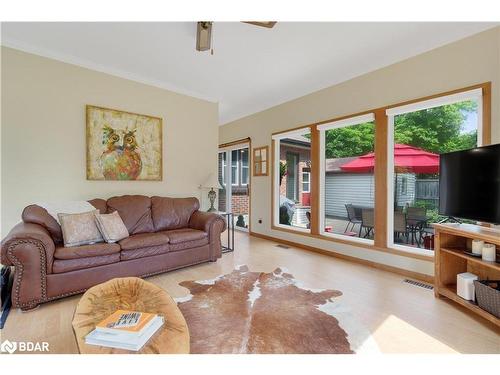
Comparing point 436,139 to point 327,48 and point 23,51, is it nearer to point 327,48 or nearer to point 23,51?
point 327,48

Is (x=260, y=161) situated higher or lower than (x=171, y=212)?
higher

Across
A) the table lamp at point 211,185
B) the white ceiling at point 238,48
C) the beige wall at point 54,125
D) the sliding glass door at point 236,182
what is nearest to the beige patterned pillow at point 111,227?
the beige wall at point 54,125

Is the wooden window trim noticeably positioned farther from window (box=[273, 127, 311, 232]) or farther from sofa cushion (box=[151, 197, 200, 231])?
sofa cushion (box=[151, 197, 200, 231])

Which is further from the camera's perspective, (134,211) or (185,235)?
(134,211)

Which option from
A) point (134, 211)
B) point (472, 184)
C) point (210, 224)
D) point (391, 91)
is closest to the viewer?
point (472, 184)

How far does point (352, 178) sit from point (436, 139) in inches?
45.4

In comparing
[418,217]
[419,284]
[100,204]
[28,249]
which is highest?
[100,204]

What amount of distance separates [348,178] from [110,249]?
Answer: 3354 millimetres

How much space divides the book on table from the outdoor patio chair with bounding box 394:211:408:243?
3.10m

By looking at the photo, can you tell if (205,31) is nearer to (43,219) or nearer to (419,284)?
(43,219)

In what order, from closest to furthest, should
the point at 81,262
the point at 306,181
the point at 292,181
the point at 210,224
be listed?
the point at 81,262
the point at 210,224
the point at 306,181
the point at 292,181

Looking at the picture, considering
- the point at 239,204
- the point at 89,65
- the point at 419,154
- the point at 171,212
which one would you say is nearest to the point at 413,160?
the point at 419,154

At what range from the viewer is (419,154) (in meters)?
3.08

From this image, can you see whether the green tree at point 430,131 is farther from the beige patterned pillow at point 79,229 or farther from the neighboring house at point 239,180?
the beige patterned pillow at point 79,229
